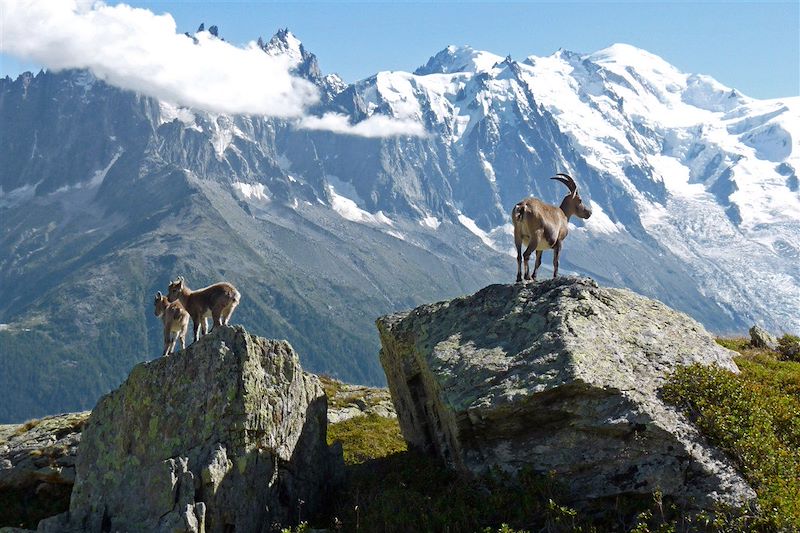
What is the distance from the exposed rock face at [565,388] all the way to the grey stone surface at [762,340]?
8.82 meters

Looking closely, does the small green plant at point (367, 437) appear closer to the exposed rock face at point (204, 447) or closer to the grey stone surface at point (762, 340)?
the exposed rock face at point (204, 447)

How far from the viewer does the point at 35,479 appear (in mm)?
22125

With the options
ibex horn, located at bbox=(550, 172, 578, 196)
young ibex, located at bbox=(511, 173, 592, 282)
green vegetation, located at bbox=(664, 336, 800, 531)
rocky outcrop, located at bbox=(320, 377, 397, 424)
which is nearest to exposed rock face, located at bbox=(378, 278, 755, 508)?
green vegetation, located at bbox=(664, 336, 800, 531)

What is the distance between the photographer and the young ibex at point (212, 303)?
3300 centimetres

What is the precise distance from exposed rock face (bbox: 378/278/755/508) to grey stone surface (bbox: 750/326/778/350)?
882cm

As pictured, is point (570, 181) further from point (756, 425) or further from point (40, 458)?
point (40, 458)

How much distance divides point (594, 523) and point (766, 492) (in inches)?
132

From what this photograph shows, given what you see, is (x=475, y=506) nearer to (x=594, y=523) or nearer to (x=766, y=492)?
(x=594, y=523)

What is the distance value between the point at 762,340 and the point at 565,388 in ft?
53.8

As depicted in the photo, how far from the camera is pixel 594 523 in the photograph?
15.1m

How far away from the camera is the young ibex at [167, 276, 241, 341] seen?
108 ft

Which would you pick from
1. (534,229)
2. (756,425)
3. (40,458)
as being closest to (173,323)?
(40,458)

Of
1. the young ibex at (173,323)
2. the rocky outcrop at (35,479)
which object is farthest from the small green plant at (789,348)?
the young ibex at (173,323)

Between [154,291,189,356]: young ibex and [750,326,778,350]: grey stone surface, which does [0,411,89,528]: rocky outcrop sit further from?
[750,326,778,350]: grey stone surface
